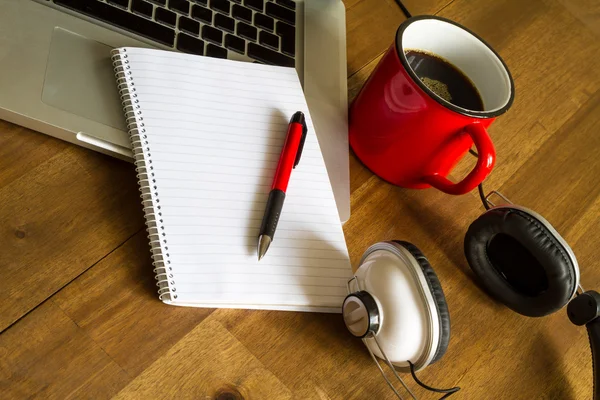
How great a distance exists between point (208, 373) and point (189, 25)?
329 mm

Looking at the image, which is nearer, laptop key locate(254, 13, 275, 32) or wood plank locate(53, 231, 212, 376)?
wood plank locate(53, 231, 212, 376)

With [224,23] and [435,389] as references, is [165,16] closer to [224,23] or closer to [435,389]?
[224,23]

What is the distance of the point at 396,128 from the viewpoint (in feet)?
1.91

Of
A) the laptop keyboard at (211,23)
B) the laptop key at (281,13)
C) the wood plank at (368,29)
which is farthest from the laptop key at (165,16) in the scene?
the wood plank at (368,29)

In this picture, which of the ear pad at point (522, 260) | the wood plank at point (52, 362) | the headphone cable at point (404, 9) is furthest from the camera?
the headphone cable at point (404, 9)

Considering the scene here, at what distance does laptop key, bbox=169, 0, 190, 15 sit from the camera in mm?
586

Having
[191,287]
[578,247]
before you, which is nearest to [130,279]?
[191,287]

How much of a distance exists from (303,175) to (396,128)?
10 cm

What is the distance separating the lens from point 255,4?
0.64m

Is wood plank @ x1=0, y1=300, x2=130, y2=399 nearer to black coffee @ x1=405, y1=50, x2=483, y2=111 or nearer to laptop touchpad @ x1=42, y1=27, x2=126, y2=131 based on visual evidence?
laptop touchpad @ x1=42, y1=27, x2=126, y2=131

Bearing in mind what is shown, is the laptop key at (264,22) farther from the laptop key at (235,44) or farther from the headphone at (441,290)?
the headphone at (441,290)

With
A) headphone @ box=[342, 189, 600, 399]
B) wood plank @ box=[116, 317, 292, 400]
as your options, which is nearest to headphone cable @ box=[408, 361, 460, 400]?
headphone @ box=[342, 189, 600, 399]

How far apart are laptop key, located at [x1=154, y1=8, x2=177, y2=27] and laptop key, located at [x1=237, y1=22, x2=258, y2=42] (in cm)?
7

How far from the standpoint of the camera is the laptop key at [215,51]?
0.60 metres
